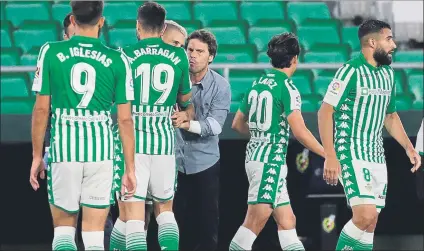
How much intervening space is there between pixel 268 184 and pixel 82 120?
68.1 inches

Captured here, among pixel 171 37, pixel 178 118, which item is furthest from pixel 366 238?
pixel 171 37

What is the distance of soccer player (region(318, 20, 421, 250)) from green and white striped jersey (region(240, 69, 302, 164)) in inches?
9.7

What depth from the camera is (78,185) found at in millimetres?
5656

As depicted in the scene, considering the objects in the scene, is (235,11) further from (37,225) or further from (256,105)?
(256,105)

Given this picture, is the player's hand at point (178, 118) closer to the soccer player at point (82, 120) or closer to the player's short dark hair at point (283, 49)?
the player's short dark hair at point (283, 49)

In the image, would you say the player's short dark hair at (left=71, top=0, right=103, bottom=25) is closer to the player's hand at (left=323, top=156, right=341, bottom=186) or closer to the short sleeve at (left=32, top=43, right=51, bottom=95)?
the short sleeve at (left=32, top=43, right=51, bottom=95)

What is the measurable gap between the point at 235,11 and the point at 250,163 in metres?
6.25

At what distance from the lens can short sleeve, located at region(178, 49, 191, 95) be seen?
6.41 metres

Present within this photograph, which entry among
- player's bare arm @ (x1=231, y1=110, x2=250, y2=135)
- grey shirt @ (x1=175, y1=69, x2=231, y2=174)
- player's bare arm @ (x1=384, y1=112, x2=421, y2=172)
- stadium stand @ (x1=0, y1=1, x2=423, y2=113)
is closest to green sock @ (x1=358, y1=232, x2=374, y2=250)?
player's bare arm @ (x1=384, y1=112, x2=421, y2=172)

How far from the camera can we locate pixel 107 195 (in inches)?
225

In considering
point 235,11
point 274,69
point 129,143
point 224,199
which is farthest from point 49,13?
point 129,143

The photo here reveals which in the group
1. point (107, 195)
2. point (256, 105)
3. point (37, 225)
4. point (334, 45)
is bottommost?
point (37, 225)

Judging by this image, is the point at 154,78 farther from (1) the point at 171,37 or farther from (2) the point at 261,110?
(2) the point at 261,110

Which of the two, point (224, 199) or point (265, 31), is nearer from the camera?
point (224, 199)
